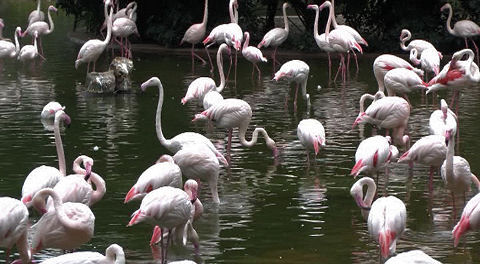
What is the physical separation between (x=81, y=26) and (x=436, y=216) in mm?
20088

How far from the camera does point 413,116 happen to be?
504 inches

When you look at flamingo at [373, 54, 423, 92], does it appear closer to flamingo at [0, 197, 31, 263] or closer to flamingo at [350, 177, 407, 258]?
flamingo at [350, 177, 407, 258]

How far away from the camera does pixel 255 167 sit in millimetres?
10078

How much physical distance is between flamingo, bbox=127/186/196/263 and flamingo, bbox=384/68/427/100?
612 centimetres

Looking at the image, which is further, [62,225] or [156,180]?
[156,180]

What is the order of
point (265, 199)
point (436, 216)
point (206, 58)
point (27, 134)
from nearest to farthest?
point (436, 216) → point (265, 199) → point (27, 134) → point (206, 58)

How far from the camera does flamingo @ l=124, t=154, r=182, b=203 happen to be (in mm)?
7535

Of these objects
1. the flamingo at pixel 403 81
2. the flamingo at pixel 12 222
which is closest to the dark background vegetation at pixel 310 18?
the flamingo at pixel 403 81

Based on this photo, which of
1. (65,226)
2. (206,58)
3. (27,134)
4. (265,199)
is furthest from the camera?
(206,58)

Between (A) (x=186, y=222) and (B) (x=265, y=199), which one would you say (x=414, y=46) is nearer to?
(B) (x=265, y=199)

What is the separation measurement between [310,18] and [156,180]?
14.2m

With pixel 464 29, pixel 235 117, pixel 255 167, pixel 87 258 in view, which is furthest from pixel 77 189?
pixel 464 29

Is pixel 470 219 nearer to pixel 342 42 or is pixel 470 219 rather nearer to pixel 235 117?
pixel 235 117

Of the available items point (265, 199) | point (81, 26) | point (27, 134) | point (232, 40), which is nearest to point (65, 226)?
point (265, 199)
